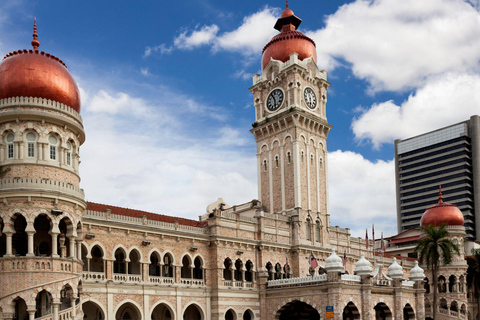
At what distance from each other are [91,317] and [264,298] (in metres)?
15.6

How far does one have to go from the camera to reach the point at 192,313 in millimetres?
48594

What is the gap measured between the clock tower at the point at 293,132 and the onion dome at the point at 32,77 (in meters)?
27.8

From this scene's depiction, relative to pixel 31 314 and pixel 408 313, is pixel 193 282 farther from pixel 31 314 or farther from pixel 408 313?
pixel 408 313

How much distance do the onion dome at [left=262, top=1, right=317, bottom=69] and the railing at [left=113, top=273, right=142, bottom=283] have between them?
1119 inches

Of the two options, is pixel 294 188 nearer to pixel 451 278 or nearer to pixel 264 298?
pixel 264 298

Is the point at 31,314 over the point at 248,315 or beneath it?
over

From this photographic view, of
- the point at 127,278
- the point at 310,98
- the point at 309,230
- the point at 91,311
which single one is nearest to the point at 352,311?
the point at 309,230

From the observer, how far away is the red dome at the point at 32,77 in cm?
3275

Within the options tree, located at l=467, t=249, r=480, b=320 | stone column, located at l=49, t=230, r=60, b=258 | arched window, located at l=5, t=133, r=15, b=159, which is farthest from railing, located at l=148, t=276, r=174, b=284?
tree, located at l=467, t=249, r=480, b=320

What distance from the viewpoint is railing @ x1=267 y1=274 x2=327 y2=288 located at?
46.3 m

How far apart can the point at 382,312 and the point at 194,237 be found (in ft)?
61.5

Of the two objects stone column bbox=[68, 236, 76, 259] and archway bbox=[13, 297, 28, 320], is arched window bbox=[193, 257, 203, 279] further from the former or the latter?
archway bbox=[13, 297, 28, 320]

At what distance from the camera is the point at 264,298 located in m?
50.4

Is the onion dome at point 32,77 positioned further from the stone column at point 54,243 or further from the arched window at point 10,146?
the stone column at point 54,243
